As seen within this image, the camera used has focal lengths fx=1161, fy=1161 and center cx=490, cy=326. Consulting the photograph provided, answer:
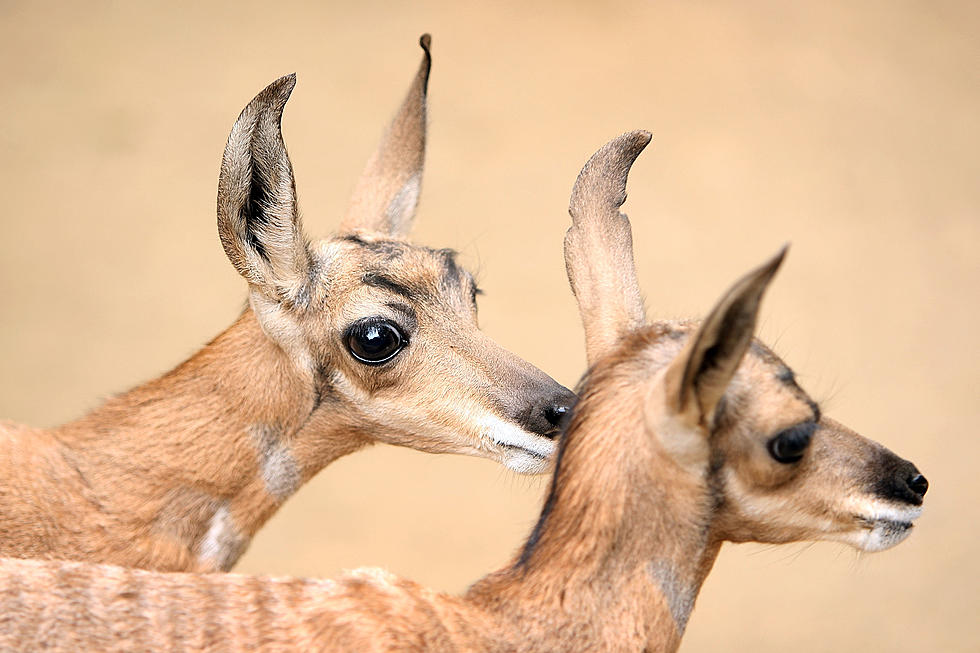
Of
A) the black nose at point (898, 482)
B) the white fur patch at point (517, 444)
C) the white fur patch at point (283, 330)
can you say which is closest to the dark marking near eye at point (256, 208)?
the white fur patch at point (283, 330)

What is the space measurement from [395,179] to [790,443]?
1912mm

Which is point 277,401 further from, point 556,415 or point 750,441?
point 750,441

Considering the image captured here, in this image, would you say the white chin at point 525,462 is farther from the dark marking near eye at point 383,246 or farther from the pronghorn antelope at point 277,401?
the dark marking near eye at point 383,246

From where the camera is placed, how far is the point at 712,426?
2.11 metres

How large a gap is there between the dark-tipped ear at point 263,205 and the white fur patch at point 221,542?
59cm

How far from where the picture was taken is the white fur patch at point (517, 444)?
2.96 metres

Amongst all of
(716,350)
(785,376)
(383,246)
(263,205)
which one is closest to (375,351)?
(383,246)

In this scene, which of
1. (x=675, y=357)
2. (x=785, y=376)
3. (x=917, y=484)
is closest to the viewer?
(x=675, y=357)

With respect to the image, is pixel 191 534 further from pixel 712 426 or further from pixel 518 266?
pixel 518 266

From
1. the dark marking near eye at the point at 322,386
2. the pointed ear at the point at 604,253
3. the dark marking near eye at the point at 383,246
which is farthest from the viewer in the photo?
the dark marking near eye at the point at 383,246

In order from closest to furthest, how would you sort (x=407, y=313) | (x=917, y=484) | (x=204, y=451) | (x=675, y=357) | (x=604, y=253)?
(x=675, y=357)
(x=917, y=484)
(x=604, y=253)
(x=204, y=451)
(x=407, y=313)

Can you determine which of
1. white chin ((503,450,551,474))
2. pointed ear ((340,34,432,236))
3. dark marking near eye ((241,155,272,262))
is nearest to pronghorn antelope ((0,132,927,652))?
white chin ((503,450,551,474))

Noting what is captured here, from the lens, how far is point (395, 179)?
3.73 metres

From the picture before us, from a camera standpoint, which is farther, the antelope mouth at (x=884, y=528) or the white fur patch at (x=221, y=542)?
the white fur patch at (x=221, y=542)
